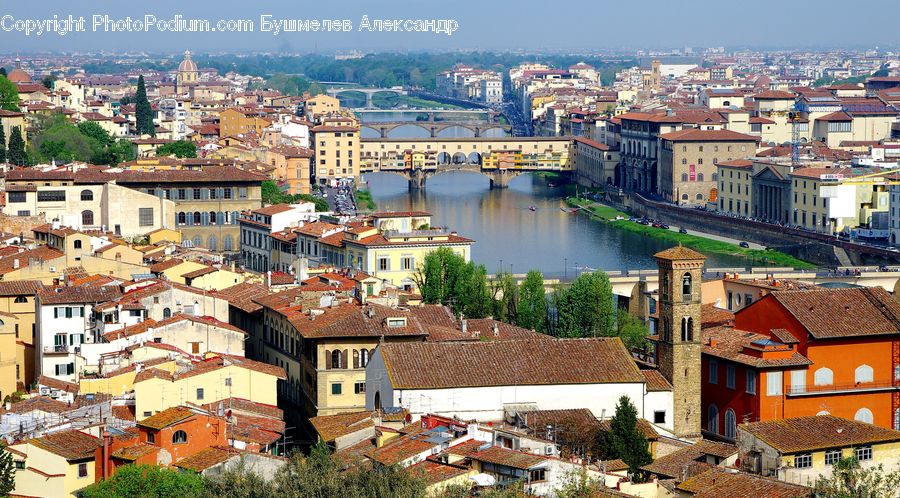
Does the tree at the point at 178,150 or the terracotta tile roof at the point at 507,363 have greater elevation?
the tree at the point at 178,150

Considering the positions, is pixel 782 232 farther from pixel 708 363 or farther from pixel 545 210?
pixel 708 363

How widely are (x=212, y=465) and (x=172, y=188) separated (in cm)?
1780

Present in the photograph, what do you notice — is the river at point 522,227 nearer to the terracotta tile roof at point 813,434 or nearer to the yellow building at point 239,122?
the yellow building at point 239,122

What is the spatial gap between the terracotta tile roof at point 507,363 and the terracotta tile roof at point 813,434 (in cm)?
188

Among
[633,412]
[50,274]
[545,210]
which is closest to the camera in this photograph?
[633,412]

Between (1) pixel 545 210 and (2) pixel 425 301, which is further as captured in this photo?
(1) pixel 545 210

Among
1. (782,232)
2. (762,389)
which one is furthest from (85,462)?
(782,232)

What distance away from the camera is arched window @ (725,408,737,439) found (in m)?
16.0

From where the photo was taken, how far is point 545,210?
47.7 meters

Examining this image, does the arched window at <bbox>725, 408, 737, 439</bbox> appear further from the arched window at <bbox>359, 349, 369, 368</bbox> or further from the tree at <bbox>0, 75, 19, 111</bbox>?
the tree at <bbox>0, 75, 19, 111</bbox>

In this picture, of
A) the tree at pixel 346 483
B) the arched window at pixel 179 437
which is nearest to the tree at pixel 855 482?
the tree at pixel 346 483

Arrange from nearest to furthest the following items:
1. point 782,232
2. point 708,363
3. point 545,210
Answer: point 708,363 < point 782,232 < point 545,210

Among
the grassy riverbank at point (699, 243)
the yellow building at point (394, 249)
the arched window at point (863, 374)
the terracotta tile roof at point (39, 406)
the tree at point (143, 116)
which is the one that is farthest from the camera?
the tree at point (143, 116)

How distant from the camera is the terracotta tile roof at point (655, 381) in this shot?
1526cm
